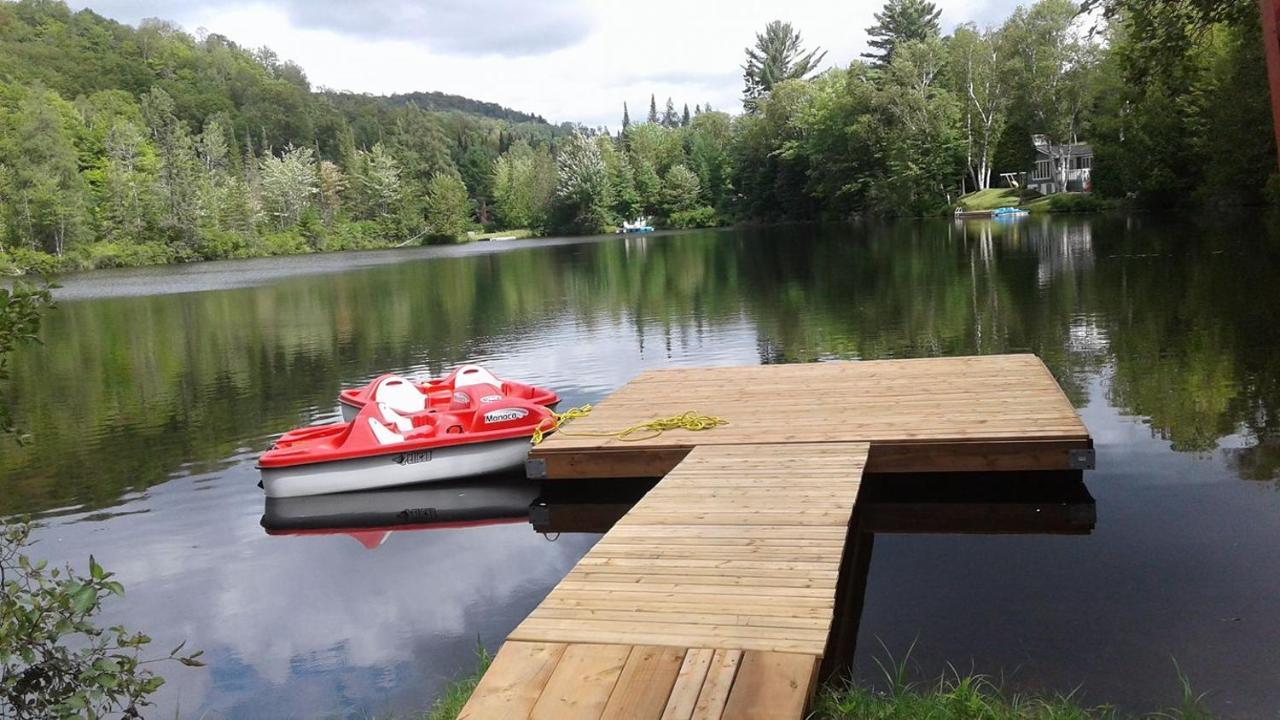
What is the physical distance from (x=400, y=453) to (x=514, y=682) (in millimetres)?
6138

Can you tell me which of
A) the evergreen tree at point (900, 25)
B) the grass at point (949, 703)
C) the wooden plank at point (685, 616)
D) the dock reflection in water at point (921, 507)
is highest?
the evergreen tree at point (900, 25)

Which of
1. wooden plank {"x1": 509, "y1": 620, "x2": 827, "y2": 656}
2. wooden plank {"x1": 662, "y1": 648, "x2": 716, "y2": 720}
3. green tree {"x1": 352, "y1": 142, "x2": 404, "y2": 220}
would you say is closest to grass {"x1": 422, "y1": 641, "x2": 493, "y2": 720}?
wooden plank {"x1": 509, "y1": 620, "x2": 827, "y2": 656}

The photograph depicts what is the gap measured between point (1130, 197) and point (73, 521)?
56.5 meters

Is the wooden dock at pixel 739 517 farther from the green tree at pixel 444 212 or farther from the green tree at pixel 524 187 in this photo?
the green tree at pixel 524 187

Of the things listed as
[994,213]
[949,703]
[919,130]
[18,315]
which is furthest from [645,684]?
[919,130]

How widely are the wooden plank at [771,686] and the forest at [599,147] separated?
108ft

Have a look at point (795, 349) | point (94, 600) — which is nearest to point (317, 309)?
point (795, 349)

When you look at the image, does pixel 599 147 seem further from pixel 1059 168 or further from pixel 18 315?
pixel 18 315

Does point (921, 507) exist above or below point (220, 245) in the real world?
below

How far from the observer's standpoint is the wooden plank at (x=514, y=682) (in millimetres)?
3816

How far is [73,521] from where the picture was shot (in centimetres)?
945

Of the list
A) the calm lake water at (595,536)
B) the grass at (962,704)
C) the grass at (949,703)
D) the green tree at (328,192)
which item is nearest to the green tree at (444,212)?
the green tree at (328,192)

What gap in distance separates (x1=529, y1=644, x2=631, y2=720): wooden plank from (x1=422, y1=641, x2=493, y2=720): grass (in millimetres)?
588

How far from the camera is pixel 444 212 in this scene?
102m
